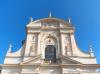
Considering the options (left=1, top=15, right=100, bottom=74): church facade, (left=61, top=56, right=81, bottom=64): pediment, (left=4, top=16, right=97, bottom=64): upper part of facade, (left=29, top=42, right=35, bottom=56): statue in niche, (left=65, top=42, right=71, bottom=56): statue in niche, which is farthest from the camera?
(left=65, top=42, right=71, bottom=56): statue in niche

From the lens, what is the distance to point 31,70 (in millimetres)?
17891

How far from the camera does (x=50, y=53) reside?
1986cm

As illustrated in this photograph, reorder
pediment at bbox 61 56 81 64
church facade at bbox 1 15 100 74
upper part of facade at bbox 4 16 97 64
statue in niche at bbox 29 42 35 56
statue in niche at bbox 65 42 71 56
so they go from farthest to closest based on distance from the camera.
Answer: statue in niche at bbox 65 42 71 56 < statue in niche at bbox 29 42 35 56 < upper part of facade at bbox 4 16 97 64 < pediment at bbox 61 56 81 64 < church facade at bbox 1 15 100 74

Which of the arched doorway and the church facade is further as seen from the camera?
the arched doorway

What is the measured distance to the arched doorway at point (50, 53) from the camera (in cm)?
1931

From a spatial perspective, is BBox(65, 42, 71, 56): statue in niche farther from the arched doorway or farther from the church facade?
the arched doorway

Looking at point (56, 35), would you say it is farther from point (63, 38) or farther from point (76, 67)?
point (76, 67)

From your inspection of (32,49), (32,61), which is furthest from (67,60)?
(32,49)

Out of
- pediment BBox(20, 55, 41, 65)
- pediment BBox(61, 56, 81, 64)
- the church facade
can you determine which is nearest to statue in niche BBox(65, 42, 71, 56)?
the church facade

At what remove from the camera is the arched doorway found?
1931 centimetres

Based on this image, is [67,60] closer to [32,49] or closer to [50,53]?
[50,53]

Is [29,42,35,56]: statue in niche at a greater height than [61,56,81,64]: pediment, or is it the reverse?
[29,42,35,56]: statue in niche

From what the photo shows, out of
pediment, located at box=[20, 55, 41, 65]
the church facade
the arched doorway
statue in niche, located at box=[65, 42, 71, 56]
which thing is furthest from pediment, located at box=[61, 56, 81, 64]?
pediment, located at box=[20, 55, 41, 65]

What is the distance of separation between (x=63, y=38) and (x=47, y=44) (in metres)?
1.92
